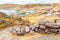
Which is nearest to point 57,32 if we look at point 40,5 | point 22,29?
point 22,29

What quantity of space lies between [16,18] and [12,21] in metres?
0.69

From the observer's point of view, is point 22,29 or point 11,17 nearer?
point 22,29

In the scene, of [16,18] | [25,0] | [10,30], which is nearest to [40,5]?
[25,0]

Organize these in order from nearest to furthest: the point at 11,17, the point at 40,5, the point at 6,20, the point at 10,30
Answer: the point at 10,30 < the point at 6,20 < the point at 11,17 < the point at 40,5

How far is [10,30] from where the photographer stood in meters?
9.94

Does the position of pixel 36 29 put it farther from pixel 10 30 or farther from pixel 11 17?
pixel 11 17

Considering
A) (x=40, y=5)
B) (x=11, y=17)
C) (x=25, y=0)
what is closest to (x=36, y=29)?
(x=11, y=17)

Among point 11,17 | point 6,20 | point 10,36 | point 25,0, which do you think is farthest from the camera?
point 25,0

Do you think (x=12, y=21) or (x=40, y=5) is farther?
(x=40, y=5)

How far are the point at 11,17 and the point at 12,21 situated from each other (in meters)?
0.77

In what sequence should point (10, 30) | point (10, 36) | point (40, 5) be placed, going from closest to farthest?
point (10, 36) → point (10, 30) → point (40, 5)

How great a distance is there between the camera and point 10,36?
9.14 metres

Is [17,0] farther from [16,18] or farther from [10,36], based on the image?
[10,36]

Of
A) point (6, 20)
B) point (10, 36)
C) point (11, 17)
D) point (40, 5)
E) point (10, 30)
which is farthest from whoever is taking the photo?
point (40, 5)
